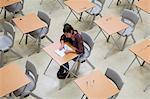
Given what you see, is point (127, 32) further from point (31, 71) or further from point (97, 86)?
point (31, 71)

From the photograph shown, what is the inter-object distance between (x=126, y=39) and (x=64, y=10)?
2028mm

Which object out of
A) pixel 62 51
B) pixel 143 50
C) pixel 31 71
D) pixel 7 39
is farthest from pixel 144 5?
pixel 31 71

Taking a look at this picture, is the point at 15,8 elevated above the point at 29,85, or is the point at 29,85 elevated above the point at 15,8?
the point at 15,8

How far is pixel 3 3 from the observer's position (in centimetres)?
662

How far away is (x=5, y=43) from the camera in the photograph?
237 inches

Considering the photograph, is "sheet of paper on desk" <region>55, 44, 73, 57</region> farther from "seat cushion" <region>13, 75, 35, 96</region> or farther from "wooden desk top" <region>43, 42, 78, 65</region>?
"seat cushion" <region>13, 75, 35, 96</region>

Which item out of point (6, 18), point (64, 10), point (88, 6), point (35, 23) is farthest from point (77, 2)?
point (6, 18)

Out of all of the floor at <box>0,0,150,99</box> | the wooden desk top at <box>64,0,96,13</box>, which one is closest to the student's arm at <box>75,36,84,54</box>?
the floor at <box>0,0,150,99</box>

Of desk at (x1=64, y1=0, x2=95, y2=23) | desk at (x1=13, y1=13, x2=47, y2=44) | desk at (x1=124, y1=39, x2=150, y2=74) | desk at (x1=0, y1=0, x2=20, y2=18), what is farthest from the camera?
desk at (x1=64, y1=0, x2=95, y2=23)

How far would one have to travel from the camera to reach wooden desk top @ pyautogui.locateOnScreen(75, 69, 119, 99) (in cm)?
480

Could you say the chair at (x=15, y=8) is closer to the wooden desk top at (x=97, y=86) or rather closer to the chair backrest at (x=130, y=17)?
the chair backrest at (x=130, y=17)

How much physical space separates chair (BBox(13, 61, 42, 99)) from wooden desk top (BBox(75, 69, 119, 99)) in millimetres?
747

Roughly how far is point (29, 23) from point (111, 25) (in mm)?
1808

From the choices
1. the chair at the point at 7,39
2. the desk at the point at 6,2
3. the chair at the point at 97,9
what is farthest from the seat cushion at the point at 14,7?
the chair at the point at 97,9
